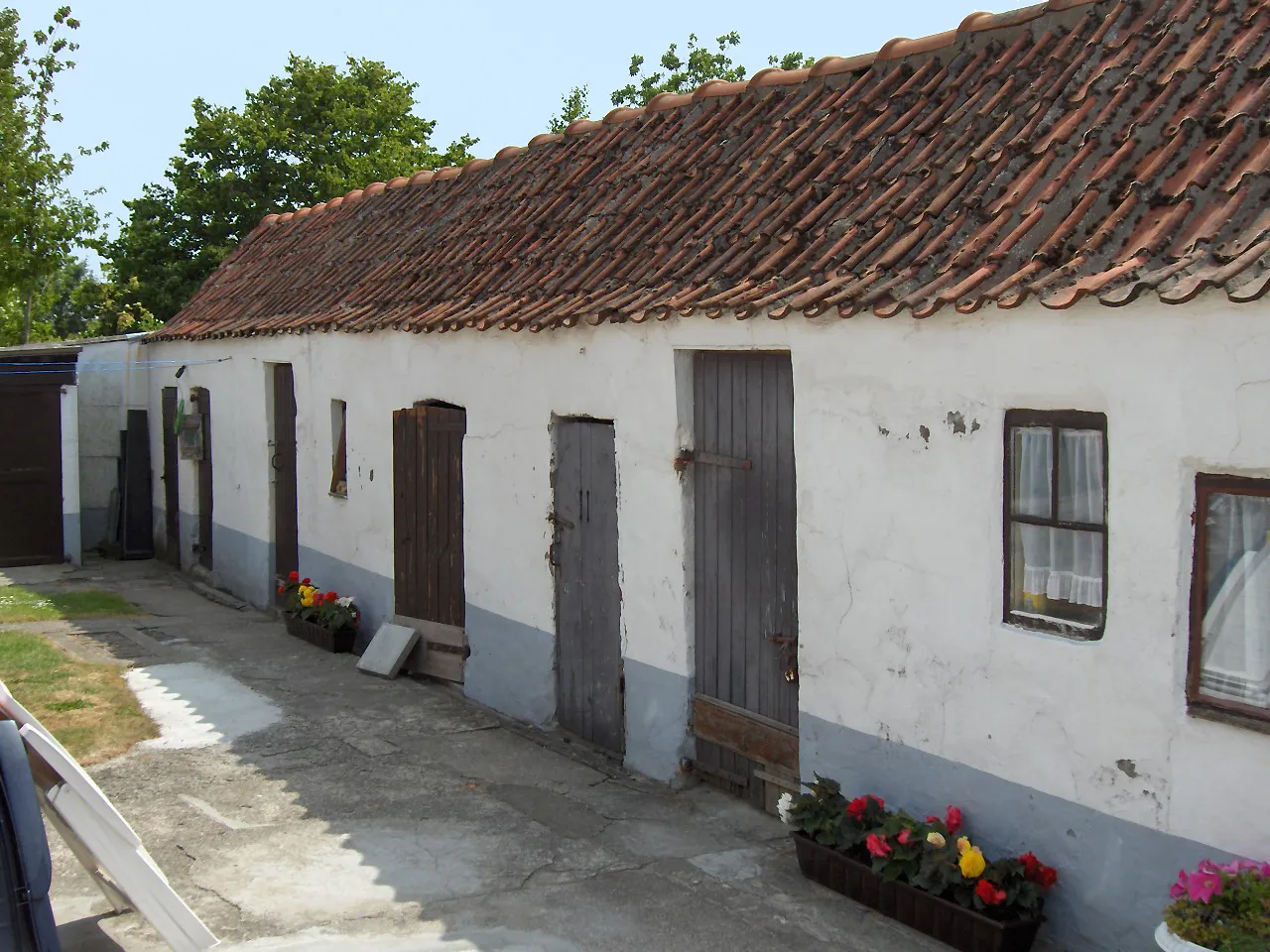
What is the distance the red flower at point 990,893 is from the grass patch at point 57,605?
36.7 ft

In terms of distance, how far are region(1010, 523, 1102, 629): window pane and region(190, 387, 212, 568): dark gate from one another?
1255 centimetres

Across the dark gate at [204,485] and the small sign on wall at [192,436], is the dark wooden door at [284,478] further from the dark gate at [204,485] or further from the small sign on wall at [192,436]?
the small sign on wall at [192,436]

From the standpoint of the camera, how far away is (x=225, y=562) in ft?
51.9

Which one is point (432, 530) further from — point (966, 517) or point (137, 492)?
point (137, 492)

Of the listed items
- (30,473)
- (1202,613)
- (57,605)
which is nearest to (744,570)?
(1202,613)

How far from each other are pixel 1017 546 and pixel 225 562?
39.6ft

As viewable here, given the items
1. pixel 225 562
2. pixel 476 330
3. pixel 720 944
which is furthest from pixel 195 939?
pixel 225 562

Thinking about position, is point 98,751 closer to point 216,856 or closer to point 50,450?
point 216,856

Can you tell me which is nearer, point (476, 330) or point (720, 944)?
point (720, 944)

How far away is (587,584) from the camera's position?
901cm

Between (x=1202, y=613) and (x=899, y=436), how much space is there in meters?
1.70

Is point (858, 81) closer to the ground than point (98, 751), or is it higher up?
higher up

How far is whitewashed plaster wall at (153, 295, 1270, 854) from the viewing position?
16.3ft

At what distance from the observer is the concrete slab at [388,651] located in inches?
439
